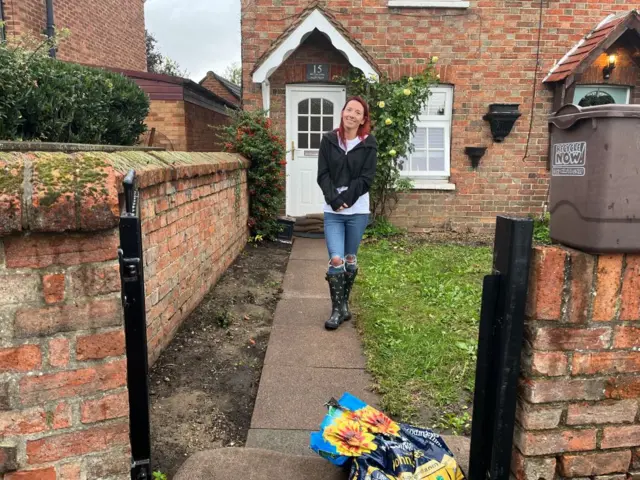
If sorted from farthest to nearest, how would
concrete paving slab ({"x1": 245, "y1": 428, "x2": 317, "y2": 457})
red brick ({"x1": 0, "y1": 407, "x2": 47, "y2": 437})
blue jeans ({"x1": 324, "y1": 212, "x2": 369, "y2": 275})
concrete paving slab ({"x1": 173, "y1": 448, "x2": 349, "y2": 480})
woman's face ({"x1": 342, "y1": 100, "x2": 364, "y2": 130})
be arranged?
blue jeans ({"x1": 324, "y1": 212, "x2": 369, "y2": 275}), woman's face ({"x1": 342, "y1": 100, "x2": 364, "y2": 130}), concrete paving slab ({"x1": 245, "y1": 428, "x2": 317, "y2": 457}), concrete paving slab ({"x1": 173, "y1": 448, "x2": 349, "y2": 480}), red brick ({"x1": 0, "y1": 407, "x2": 47, "y2": 437})

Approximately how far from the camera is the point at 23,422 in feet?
5.05

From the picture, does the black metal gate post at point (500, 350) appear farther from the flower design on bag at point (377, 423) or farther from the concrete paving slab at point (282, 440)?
the concrete paving slab at point (282, 440)

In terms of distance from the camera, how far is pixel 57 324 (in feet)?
4.93

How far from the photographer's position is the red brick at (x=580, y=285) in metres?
1.65

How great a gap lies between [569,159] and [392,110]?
6569 millimetres

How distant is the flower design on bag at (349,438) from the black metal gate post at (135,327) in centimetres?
69

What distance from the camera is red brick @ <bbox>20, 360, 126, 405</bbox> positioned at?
1521 mm

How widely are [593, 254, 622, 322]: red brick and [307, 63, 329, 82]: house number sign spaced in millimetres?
7275

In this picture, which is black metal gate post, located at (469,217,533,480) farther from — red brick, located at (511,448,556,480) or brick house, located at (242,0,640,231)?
brick house, located at (242,0,640,231)

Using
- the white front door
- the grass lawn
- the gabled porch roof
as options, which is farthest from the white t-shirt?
the white front door

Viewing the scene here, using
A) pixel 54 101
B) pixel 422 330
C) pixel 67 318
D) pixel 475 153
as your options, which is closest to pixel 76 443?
pixel 67 318

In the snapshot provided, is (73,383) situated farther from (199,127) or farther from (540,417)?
(199,127)

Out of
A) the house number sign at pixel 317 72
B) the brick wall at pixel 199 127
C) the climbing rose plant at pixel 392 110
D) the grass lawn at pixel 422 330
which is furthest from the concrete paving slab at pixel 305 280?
the brick wall at pixel 199 127

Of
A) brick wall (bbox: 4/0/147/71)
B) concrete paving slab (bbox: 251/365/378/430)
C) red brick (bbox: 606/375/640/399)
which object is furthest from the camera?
brick wall (bbox: 4/0/147/71)
